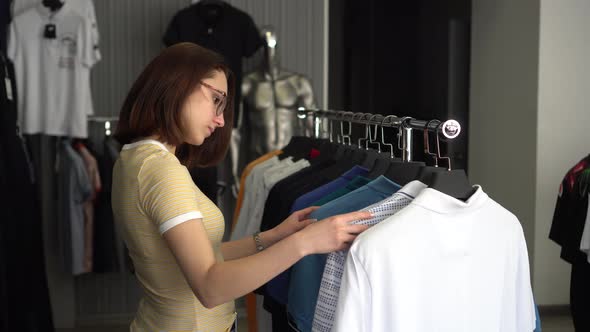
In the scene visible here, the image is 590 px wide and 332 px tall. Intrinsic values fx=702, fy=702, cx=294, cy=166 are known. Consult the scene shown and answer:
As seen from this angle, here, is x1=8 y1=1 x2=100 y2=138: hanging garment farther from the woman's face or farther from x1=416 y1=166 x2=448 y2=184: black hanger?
x1=416 y1=166 x2=448 y2=184: black hanger

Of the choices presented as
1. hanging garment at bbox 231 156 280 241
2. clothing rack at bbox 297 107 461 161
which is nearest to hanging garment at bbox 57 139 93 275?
hanging garment at bbox 231 156 280 241

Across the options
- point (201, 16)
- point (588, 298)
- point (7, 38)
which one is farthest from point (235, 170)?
point (588, 298)

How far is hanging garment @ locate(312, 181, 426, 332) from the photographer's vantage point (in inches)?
58.9

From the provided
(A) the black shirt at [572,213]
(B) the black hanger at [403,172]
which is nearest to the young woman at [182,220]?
(B) the black hanger at [403,172]

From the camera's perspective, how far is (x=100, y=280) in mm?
4840

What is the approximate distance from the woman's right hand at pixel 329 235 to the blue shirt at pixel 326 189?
57 centimetres

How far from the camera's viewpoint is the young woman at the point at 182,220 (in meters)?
1.41

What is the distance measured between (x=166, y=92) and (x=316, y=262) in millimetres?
537

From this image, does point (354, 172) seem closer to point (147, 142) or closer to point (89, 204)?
point (147, 142)

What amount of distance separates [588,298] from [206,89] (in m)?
2.69

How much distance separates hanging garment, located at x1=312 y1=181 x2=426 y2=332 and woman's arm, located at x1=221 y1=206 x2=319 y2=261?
19cm

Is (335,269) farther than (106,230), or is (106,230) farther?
(106,230)

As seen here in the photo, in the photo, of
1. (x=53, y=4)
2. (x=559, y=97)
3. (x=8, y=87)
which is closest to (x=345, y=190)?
(x=8, y=87)

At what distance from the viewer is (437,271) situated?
1.49 meters
